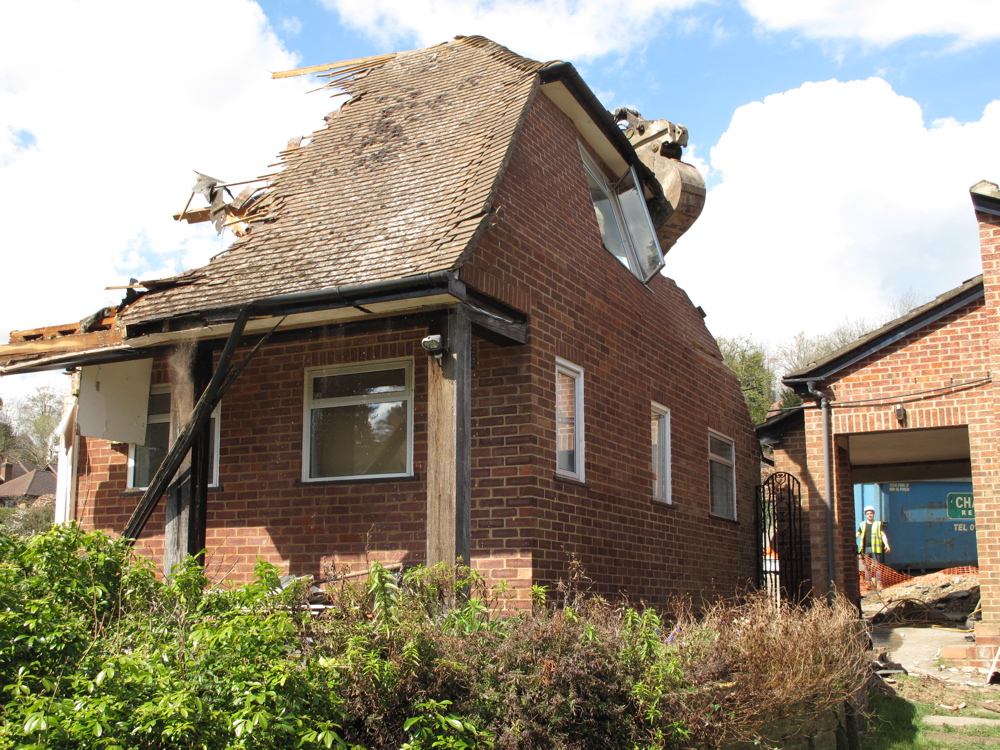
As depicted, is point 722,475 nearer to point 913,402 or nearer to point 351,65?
point 913,402

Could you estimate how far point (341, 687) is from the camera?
4703mm

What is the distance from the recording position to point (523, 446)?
838 cm

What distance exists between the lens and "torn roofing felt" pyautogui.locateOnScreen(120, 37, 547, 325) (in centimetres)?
802

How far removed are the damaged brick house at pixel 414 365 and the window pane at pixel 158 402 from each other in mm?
44

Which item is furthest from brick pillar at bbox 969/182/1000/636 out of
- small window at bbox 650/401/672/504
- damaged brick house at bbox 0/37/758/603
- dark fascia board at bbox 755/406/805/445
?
small window at bbox 650/401/672/504

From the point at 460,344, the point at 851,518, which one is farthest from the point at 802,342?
the point at 460,344

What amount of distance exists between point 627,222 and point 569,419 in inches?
156

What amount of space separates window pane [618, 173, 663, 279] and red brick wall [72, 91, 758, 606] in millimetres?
618

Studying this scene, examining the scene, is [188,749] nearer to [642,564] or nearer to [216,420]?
[216,420]

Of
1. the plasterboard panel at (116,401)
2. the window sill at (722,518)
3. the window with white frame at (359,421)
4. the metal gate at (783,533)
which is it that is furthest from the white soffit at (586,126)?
the metal gate at (783,533)

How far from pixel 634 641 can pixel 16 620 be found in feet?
10.9

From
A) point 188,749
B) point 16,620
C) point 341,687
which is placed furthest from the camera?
point 341,687

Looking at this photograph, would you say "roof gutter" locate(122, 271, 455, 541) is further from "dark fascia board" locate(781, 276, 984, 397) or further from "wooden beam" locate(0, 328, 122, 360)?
"dark fascia board" locate(781, 276, 984, 397)

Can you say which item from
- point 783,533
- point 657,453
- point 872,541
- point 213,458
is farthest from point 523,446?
point 872,541
